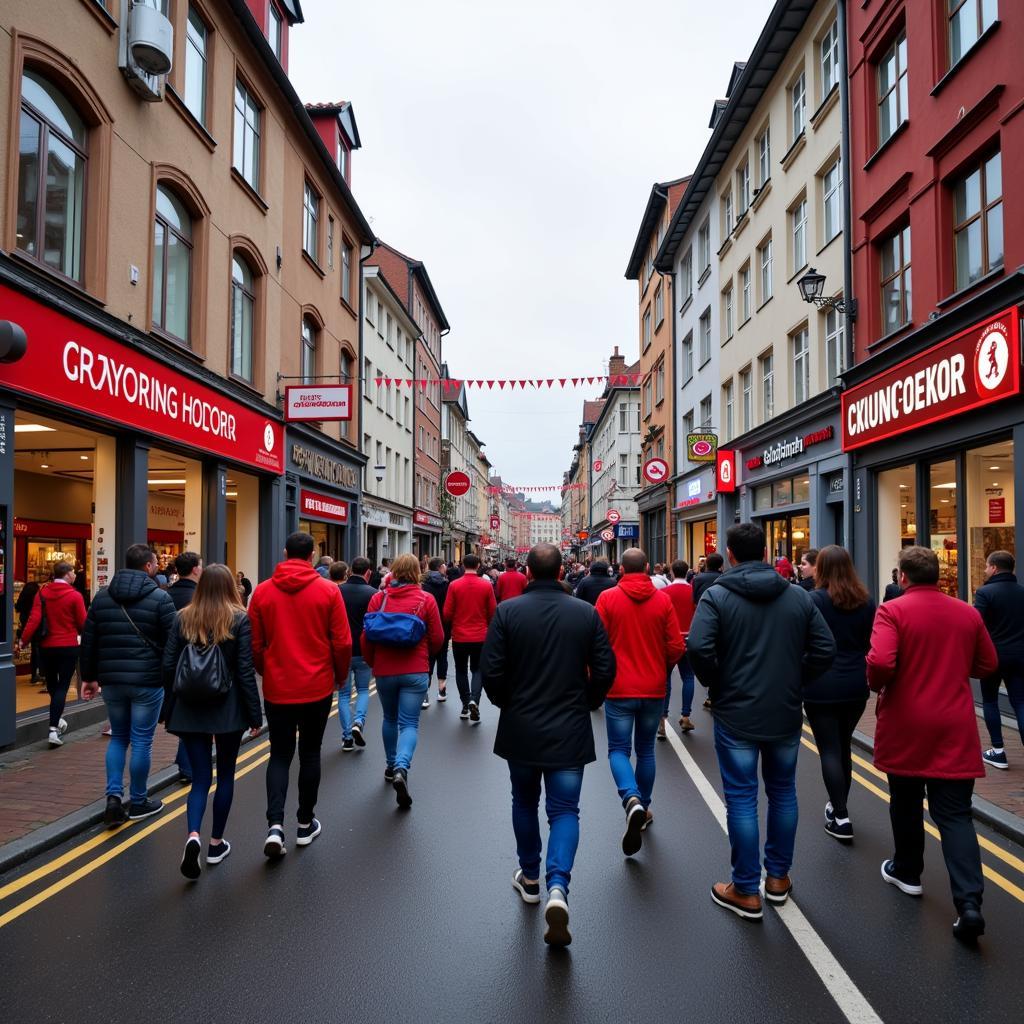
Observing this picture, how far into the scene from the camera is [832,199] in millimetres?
16406

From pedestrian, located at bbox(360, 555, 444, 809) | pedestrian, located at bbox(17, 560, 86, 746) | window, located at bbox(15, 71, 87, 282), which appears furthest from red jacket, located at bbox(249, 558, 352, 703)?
window, located at bbox(15, 71, 87, 282)

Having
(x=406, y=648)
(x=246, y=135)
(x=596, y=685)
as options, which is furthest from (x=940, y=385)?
(x=246, y=135)

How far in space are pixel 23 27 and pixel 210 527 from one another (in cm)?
770

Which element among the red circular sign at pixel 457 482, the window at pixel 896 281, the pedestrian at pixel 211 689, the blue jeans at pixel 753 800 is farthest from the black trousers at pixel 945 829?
the red circular sign at pixel 457 482

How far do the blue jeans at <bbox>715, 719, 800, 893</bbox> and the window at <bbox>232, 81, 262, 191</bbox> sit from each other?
47.4 feet

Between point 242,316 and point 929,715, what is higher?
point 242,316

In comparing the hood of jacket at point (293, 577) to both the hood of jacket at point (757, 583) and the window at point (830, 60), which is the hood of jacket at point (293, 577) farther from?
the window at point (830, 60)

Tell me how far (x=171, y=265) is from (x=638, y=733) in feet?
35.2

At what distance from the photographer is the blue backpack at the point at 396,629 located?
656cm

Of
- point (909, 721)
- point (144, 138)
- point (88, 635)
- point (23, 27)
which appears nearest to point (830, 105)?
point (144, 138)

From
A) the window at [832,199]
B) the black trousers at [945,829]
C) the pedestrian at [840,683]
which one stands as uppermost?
the window at [832,199]

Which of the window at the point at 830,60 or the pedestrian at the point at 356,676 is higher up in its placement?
the window at the point at 830,60

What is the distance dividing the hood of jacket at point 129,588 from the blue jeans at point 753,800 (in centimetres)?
413

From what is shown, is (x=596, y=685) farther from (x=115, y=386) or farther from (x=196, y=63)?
(x=196, y=63)
